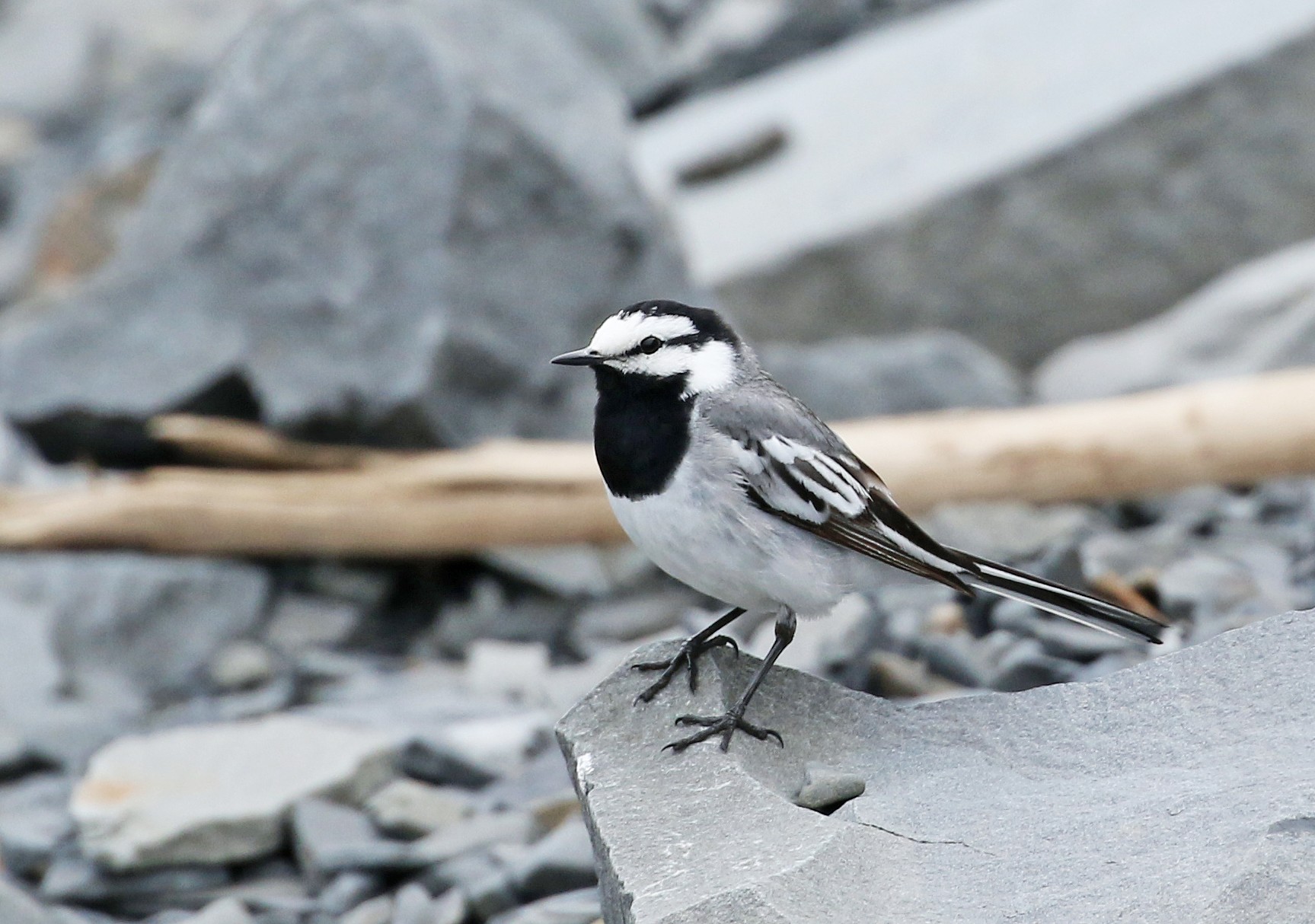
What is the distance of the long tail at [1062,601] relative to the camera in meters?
4.31

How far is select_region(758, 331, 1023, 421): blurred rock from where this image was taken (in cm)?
891

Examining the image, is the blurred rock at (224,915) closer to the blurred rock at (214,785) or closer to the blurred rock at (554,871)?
the blurred rock at (214,785)

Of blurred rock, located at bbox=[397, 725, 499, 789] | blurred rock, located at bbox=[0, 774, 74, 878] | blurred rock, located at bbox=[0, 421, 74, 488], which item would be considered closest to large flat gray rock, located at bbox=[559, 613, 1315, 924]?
blurred rock, located at bbox=[397, 725, 499, 789]

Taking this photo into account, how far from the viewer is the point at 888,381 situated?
8961 millimetres

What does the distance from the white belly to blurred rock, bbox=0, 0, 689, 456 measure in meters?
3.59

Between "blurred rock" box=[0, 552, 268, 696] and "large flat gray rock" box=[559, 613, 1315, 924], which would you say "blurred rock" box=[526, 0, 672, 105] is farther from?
"large flat gray rock" box=[559, 613, 1315, 924]

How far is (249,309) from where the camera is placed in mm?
8094

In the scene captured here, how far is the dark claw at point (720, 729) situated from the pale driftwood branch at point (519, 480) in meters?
3.55

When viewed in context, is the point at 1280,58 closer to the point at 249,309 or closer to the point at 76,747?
the point at 249,309

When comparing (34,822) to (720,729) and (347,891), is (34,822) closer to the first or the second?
(347,891)

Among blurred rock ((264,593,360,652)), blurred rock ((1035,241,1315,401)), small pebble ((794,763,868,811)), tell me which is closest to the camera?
small pebble ((794,763,868,811))

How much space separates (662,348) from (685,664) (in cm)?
88

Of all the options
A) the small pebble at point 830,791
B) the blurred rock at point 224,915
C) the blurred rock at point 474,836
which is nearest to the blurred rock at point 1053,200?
the blurred rock at point 474,836

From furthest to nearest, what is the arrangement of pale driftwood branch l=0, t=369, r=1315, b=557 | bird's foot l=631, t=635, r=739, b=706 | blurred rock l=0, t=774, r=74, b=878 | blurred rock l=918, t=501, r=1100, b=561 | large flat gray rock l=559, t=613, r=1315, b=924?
1. pale driftwood branch l=0, t=369, r=1315, b=557
2. blurred rock l=918, t=501, r=1100, b=561
3. blurred rock l=0, t=774, r=74, b=878
4. bird's foot l=631, t=635, r=739, b=706
5. large flat gray rock l=559, t=613, r=1315, b=924
